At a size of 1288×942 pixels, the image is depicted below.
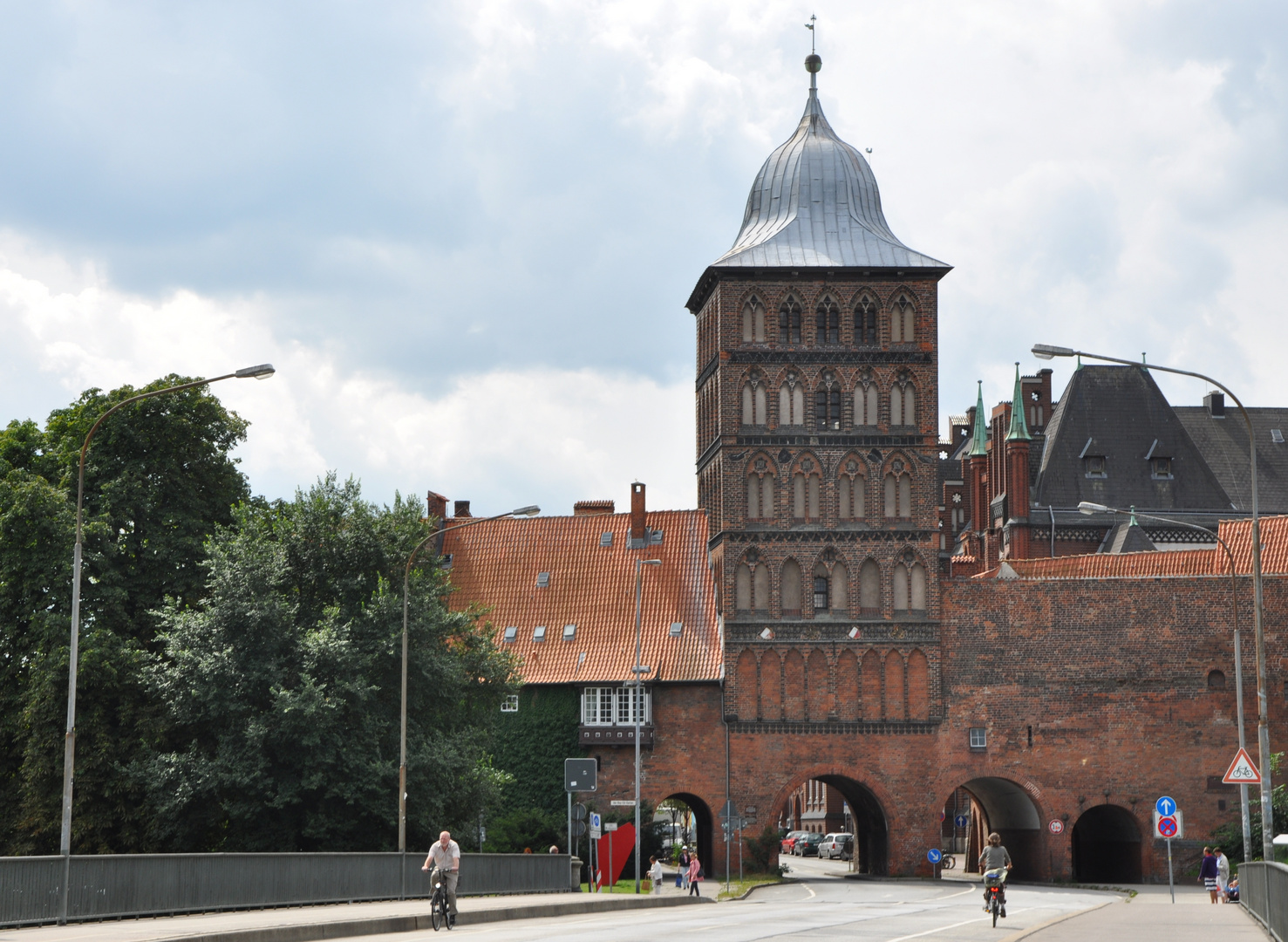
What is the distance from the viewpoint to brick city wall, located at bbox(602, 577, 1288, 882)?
2451 inches

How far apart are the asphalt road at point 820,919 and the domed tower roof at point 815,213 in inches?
909

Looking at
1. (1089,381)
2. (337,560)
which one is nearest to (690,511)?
(337,560)

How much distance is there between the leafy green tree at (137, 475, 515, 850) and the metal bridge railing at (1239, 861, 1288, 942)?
807 inches

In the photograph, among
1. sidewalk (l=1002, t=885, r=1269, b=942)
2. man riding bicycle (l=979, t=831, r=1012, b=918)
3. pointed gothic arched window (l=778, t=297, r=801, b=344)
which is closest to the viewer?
sidewalk (l=1002, t=885, r=1269, b=942)

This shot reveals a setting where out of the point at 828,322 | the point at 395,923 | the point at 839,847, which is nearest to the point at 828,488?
the point at 828,322

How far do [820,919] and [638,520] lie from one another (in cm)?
3733

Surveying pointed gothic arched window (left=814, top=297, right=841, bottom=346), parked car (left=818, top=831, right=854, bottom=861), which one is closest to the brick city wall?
pointed gothic arched window (left=814, top=297, right=841, bottom=346)

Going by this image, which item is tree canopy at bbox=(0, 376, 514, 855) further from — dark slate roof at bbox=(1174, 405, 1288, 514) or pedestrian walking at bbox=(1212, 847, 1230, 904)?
dark slate roof at bbox=(1174, 405, 1288, 514)

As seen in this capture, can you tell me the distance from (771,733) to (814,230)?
18870 millimetres

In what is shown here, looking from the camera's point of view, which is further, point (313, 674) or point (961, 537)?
point (961, 537)

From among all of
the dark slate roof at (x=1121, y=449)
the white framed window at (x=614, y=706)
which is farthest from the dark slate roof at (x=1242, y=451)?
the white framed window at (x=614, y=706)

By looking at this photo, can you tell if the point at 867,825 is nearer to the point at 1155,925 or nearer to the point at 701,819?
the point at 701,819

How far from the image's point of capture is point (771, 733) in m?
62.4

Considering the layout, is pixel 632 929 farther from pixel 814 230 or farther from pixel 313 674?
pixel 814 230
